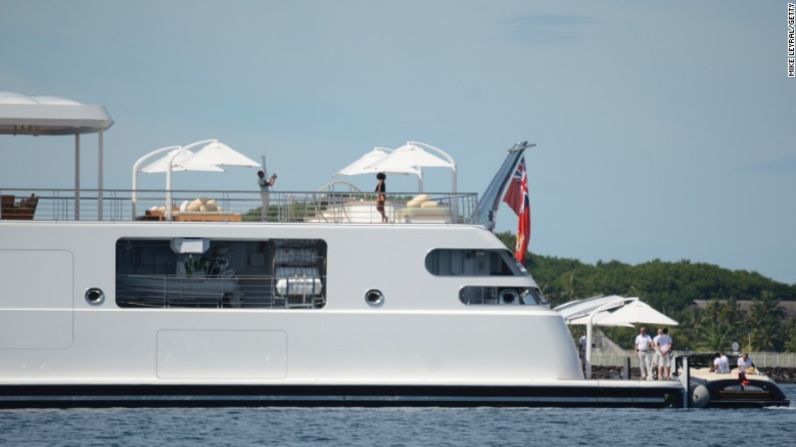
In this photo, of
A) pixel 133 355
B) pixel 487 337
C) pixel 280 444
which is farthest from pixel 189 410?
pixel 487 337

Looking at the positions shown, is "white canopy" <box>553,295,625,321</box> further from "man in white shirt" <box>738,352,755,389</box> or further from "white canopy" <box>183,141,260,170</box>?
"white canopy" <box>183,141,260,170</box>

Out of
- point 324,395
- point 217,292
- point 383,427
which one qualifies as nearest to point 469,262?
point 324,395

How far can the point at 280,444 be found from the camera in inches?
919

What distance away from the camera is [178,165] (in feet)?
98.6

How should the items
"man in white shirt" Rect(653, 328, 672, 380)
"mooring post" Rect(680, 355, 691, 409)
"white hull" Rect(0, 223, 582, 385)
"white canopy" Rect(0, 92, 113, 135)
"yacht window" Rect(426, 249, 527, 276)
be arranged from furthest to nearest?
1. "man in white shirt" Rect(653, 328, 672, 380)
2. "mooring post" Rect(680, 355, 691, 409)
3. "white canopy" Rect(0, 92, 113, 135)
4. "yacht window" Rect(426, 249, 527, 276)
5. "white hull" Rect(0, 223, 582, 385)

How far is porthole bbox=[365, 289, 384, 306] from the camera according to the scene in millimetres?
26391

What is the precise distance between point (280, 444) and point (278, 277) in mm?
4240

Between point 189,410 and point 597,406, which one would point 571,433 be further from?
point 189,410

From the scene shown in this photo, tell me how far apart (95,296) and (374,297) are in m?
4.68

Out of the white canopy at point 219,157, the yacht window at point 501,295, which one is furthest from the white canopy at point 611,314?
the white canopy at point 219,157

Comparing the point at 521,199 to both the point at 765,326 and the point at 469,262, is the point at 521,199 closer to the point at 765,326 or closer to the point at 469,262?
the point at 469,262

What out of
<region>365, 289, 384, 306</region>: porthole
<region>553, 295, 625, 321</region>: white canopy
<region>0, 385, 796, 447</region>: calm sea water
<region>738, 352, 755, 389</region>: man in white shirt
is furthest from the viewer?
<region>553, 295, 625, 321</region>: white canopy

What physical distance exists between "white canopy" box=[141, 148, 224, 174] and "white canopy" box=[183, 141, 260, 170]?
0.19 metres

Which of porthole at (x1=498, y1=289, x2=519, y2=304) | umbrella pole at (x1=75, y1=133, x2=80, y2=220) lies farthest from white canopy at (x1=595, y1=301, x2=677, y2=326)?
umbrella pole at (x1=75, y1=133, x2=80, y2=220)
